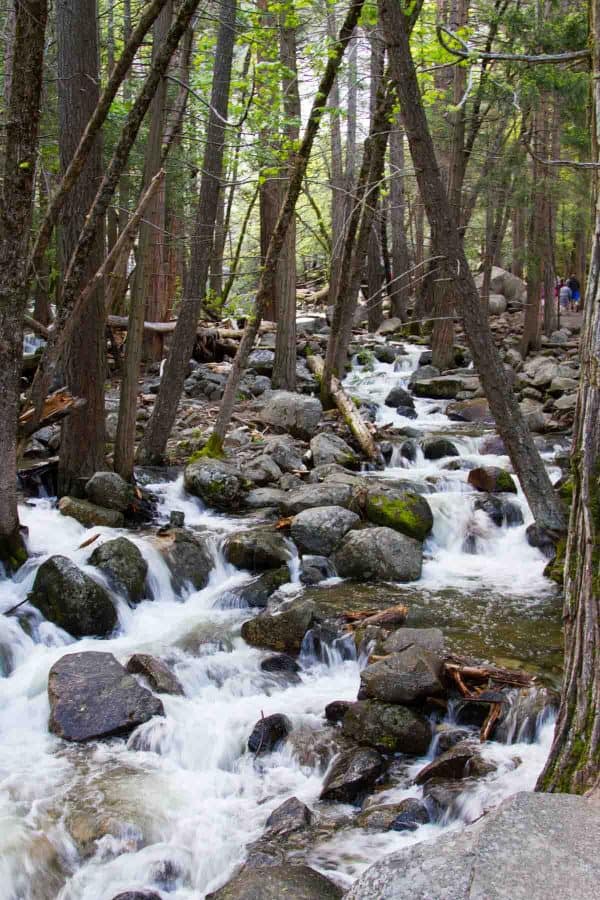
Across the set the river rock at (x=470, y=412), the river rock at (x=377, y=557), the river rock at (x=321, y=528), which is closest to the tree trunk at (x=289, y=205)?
the river rock at (x=321, y=528)

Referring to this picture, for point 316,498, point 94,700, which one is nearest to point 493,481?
point 316,498

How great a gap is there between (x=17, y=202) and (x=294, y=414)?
734cm

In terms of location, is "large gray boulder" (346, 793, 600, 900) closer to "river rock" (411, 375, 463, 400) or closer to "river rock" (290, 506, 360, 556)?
"river rock" (290, 506, 360, 556)

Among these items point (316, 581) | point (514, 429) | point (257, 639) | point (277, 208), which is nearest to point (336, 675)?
point (257, 639)

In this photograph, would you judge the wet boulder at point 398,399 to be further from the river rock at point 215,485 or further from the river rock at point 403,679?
the river rock at point 403,679

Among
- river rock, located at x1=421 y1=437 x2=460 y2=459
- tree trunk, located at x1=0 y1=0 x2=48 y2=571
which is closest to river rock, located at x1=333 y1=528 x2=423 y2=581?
tree trunk, located at x1=0 y1=0 x2=48 y2=571

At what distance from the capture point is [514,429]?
8.45 meters

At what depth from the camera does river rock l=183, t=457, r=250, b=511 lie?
10.3 m

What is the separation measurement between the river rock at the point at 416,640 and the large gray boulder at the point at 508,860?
3694mm

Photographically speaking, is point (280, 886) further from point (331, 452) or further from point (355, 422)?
point (355, 422)

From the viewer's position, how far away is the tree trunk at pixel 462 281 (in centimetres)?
794

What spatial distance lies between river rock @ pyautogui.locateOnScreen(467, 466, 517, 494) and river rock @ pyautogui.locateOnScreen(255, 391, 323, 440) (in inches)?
123

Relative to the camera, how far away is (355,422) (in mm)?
13242

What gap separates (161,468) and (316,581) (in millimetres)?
3720
